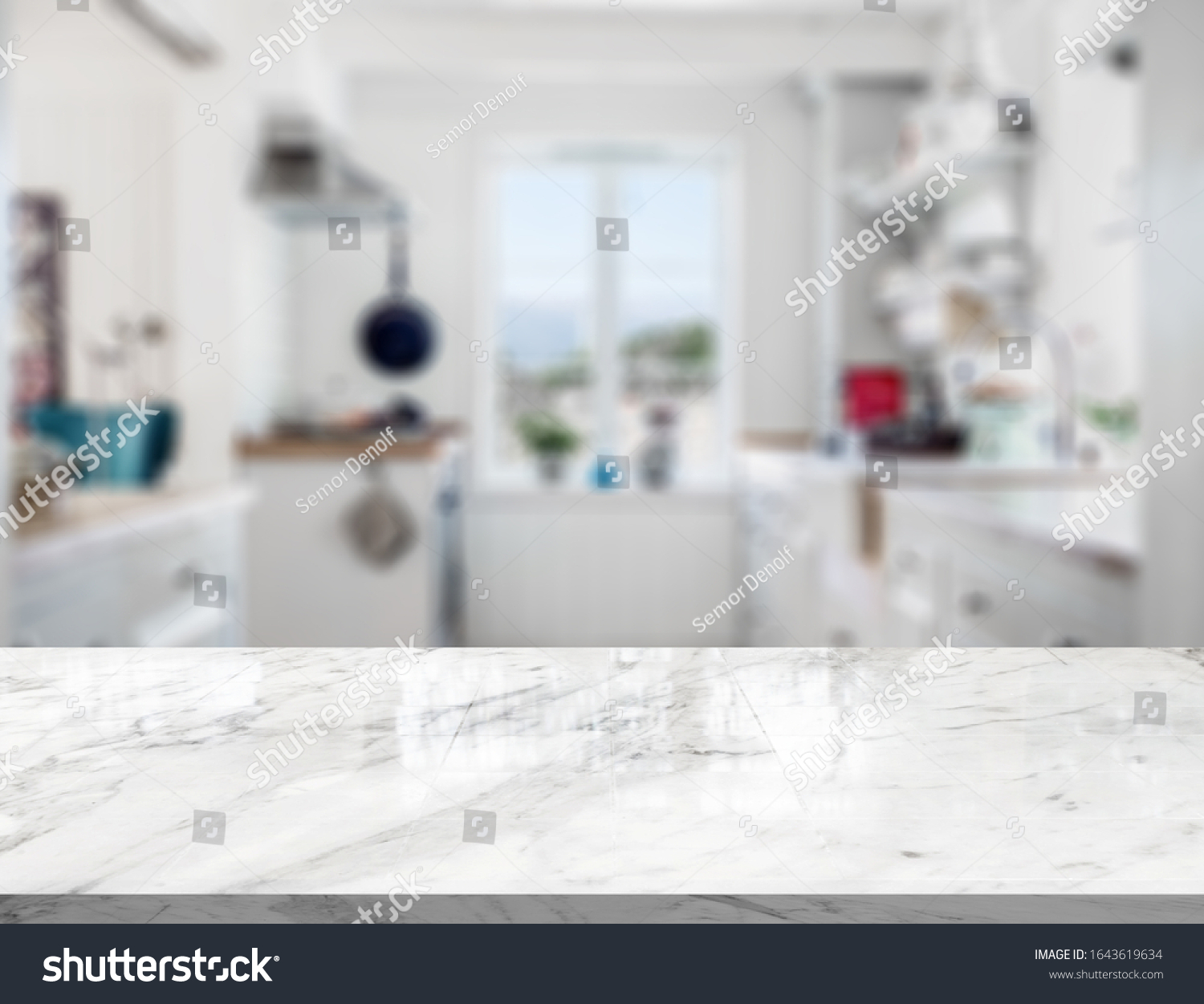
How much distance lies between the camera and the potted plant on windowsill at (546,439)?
14.3ft

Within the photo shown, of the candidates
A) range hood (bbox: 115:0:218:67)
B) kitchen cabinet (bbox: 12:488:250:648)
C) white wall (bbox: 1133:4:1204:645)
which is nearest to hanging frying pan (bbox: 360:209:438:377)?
range hood (bbox: 115:0:218:67)

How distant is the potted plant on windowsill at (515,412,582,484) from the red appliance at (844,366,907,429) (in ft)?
3.78

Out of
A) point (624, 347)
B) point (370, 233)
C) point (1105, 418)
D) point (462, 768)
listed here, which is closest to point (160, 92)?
point (370, 233)

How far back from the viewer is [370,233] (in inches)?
163

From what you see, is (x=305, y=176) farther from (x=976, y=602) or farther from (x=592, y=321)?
(x=976, y=602)

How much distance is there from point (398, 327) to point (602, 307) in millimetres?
822

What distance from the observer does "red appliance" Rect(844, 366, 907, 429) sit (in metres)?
3.79

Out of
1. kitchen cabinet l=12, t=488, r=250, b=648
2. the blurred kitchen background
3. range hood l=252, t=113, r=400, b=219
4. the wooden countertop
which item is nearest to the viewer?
kitchen cabinet l=12, t=488, r=250, b=648

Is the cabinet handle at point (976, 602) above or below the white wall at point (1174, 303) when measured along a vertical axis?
below

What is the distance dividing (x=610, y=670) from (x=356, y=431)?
265cm

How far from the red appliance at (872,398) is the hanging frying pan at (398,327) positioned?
162cm

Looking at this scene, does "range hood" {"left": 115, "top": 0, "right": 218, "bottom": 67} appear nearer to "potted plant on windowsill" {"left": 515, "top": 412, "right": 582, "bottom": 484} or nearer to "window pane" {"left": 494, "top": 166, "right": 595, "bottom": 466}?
"window pane" {"left": 494, "top": 166, "right": 595, "bottom": 466}

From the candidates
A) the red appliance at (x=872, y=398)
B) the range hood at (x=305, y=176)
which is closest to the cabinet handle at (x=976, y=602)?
the red appliance at (x=872, y=398)

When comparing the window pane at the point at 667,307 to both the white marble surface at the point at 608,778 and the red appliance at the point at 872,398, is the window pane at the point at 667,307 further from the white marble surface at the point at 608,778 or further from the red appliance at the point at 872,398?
the white marble surface at the point at 608,778
